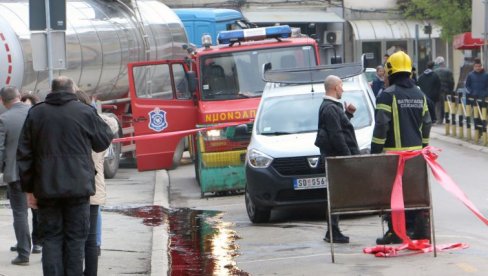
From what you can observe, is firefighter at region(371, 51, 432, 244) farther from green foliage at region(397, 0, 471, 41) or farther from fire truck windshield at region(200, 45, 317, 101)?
green foliage at region(397, 0, 471, 41)

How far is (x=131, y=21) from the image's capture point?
2553cm

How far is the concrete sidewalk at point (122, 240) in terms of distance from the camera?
12047 mm

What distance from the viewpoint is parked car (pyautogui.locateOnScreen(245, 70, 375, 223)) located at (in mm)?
14750

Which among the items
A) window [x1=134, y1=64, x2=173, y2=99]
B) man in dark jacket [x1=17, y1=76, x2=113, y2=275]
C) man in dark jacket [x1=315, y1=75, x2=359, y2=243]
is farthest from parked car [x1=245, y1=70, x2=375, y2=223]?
window [x1=134, y1=64, x2=173, y2=99]

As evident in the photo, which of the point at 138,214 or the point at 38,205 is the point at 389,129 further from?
the point at 138,214

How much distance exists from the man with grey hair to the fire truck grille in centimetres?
359

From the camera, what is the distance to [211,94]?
811 inches

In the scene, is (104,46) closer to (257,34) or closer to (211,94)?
(211,94)

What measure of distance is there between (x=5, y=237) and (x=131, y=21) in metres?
11.7

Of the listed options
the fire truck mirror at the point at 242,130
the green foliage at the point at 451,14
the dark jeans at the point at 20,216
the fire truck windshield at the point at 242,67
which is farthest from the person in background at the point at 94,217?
the green foliage at the point at 451,14

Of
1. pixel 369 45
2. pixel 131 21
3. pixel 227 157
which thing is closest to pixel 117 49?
pixel 131 21

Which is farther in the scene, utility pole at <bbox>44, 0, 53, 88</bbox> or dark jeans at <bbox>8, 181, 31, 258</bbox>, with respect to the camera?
utility pole at <bbox>44, 0, 53, 88</bbox>

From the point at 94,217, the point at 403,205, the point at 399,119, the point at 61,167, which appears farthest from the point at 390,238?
the point at 61,167

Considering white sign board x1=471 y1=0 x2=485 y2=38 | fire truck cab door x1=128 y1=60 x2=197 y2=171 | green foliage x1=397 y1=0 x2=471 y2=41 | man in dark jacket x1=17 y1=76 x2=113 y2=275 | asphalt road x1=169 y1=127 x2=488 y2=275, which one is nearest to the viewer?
man in dark jacket x1=17 y1=76 x2=113 y2=275
